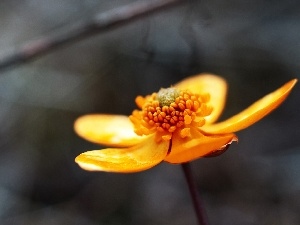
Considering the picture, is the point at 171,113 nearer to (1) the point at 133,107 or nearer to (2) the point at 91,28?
(2) the point at 91,28

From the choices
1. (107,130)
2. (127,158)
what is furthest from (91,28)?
(127,158)

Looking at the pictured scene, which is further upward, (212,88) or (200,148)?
(212,88)

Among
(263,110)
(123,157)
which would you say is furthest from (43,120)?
(263,110)

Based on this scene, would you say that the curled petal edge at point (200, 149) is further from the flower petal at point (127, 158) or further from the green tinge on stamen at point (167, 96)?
the green tinge on stamen at point (167, 96)

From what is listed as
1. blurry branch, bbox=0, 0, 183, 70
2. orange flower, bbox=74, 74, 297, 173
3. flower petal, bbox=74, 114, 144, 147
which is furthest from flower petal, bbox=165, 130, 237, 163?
blurry branch, bbox=0, 0, 183, 70

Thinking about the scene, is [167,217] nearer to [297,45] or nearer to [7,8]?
[297,45]

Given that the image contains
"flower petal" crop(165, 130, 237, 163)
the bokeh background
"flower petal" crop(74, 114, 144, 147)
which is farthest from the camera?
the bokeh background

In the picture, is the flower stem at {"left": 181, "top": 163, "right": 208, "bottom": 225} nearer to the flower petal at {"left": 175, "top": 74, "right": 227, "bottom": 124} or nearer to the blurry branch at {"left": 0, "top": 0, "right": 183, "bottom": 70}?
the flower petal at {"left": 175, "top": 74, "right": 227, "bottom": 124}
